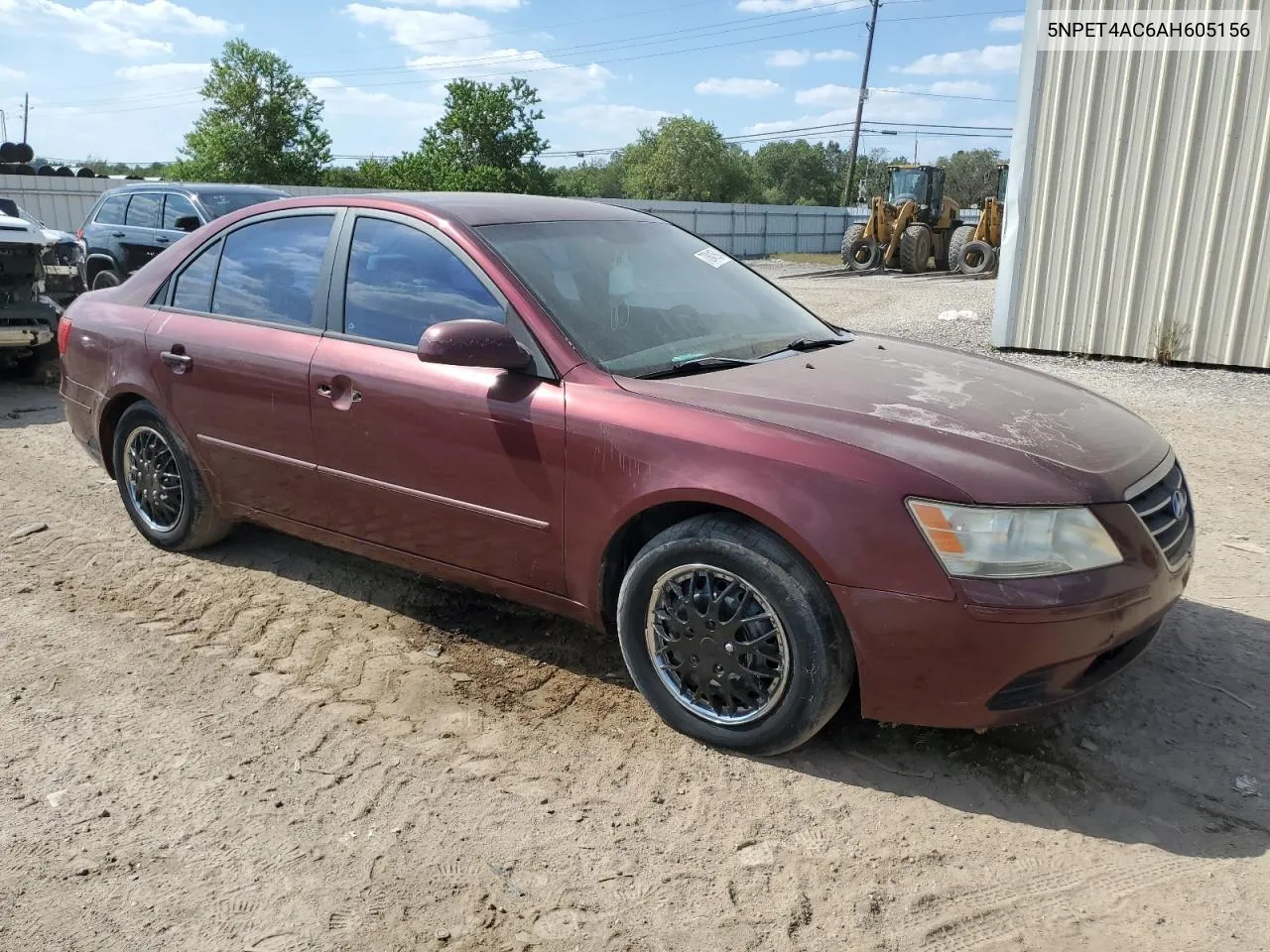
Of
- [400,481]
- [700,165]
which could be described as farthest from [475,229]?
[700,165]

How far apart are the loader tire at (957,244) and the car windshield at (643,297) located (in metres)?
23.5

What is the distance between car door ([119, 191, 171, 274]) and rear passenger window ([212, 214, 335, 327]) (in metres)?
8.75

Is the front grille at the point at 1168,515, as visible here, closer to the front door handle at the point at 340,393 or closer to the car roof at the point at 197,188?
the front door handle at the point at 340,393

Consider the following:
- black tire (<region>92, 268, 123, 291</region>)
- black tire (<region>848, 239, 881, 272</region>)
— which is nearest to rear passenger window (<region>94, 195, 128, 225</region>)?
black tire (<region>92, 268, 123, 291</region>)

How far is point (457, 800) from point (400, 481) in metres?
1.21

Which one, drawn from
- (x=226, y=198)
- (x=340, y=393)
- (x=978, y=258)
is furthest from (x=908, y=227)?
(x=340, y=393)

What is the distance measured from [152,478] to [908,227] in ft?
83.0

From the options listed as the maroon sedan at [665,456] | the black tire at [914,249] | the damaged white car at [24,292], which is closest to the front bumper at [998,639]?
the maroon sedan at [665,456]

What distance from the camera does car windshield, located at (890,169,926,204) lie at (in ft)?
93.6

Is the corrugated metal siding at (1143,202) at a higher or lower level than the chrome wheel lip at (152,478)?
higher

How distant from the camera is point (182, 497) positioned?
15.0 ft

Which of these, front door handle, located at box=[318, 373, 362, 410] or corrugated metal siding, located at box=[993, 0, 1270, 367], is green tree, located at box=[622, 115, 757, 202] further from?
front door handle, located at box=[318, 373, 362, 410]

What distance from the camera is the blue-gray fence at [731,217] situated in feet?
73.5

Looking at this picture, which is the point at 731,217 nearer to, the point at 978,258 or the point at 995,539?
the point at 978,258
